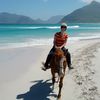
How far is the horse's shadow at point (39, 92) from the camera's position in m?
8.37

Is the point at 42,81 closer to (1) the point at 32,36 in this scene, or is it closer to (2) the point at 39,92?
(2) the point at 39,92

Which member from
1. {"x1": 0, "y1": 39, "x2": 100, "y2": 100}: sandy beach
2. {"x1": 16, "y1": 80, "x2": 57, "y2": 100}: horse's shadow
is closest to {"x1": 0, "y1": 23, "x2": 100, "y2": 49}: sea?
{"x1": 0, "y1": 39, "x2": 100, "y2": 100}: sandy beach

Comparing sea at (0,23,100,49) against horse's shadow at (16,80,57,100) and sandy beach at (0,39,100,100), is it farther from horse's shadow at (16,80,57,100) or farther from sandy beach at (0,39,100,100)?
horse's shadow at (16,80,57,100)

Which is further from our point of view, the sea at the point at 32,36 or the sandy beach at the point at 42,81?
the sea at the point at 32,36

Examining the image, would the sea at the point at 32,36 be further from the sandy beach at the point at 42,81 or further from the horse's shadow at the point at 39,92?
the horse's shadow at the point at 39,92

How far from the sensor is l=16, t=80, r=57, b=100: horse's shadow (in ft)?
27.5

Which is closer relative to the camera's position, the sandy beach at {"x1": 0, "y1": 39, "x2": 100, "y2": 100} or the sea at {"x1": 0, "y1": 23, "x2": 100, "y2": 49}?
the sandy beach at {"x1": 0, "y1": 39, "x2": 100, "y2": 100}

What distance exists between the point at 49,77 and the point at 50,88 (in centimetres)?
135

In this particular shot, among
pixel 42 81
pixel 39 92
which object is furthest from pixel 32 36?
pixel 39 92

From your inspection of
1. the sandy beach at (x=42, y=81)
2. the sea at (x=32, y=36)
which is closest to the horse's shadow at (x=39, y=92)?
the sandy beach at (x=42, y=81)

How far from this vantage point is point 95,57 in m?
13.4

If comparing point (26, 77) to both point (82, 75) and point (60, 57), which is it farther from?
point (60, 57)

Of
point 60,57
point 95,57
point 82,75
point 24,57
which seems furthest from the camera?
point 24,57

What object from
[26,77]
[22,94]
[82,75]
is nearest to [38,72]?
[26,77]
